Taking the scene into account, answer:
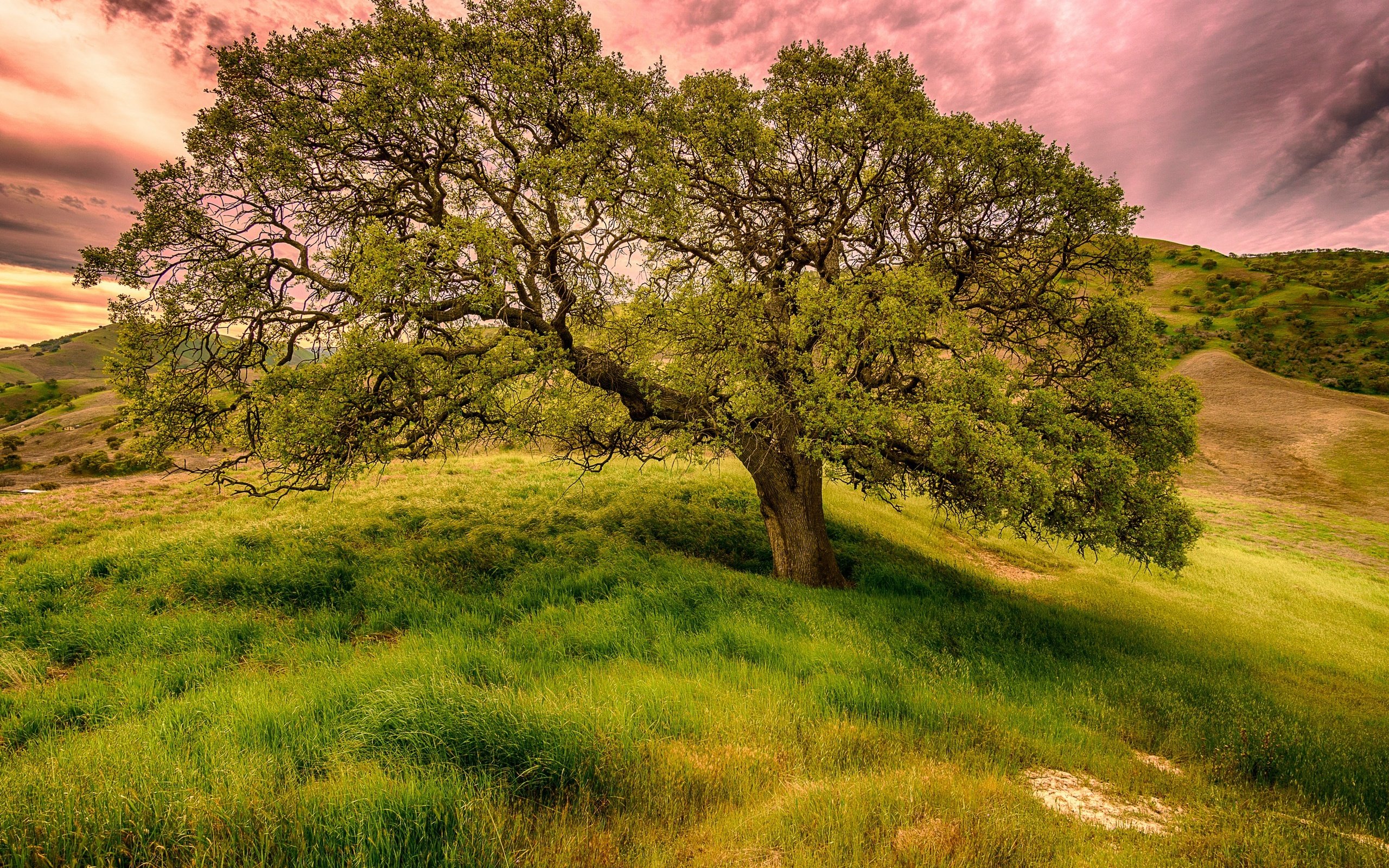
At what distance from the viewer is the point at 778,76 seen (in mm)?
11711

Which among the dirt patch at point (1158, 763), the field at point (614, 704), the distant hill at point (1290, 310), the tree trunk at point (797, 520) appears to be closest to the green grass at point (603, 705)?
the field at point (614, 704)

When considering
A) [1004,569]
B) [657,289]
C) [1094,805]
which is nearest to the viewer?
[1094,805]

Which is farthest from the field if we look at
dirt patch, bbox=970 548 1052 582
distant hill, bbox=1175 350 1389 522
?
distant hill, bbox=1175 350 1389 522

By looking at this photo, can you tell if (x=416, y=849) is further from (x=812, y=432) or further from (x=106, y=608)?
(x=106, y=608)

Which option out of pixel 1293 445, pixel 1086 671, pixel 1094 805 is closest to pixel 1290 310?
pixel 1293 445

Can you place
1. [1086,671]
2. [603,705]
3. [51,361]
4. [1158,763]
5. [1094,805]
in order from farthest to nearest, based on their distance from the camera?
1. [51,361]
2. [1086,671]
3. [1158,763]
4. [603,705]
5. [1094,805]

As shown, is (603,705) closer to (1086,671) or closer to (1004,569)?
(1086,671)

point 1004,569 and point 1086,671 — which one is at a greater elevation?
point 1086,671

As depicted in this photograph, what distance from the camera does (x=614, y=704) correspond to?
483 centimetres

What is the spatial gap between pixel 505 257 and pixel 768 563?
31.8 ft

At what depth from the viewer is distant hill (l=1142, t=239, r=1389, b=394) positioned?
60.5 meters

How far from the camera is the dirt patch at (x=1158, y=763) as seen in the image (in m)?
5.53

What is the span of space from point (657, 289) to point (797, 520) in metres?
6.37

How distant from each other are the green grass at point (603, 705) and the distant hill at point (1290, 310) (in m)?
54.2
